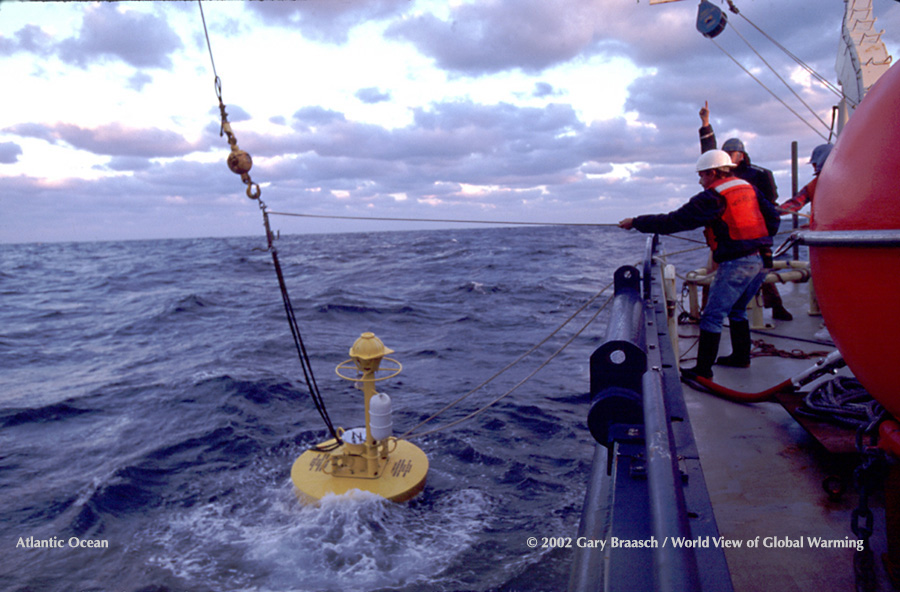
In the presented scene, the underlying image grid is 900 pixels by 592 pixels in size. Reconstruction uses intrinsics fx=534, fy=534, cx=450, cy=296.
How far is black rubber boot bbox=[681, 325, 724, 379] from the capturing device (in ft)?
14.1

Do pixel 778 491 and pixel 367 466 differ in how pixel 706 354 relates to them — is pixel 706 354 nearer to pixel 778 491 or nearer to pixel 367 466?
pixel 778 491

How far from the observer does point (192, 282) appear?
26078 millimetres

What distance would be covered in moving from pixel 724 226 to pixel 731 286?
0.48m

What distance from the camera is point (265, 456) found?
6.47 meters

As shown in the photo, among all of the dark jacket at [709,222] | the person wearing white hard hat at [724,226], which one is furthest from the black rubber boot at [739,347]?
the dark jacket at [709,222]

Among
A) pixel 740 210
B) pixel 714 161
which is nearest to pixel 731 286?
pixel 740 210

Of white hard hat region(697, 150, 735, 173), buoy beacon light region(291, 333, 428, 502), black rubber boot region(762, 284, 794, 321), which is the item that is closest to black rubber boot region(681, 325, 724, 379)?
white hard hat region(697, 150, 735, 173)

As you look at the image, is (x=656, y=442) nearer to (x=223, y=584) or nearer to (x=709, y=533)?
(x=709, y=533)

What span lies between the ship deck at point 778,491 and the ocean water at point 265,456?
5.42ft

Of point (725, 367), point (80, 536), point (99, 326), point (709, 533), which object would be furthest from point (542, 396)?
point (99, 326)

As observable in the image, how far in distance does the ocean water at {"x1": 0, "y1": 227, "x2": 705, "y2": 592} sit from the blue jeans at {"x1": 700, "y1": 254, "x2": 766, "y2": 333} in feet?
7.07

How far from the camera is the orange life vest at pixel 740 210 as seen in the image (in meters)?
3.93

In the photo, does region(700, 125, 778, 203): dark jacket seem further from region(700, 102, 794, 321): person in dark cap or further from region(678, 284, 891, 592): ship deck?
region(678, 284, 891, 592): ship deck

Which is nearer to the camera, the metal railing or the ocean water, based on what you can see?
the metal railing
